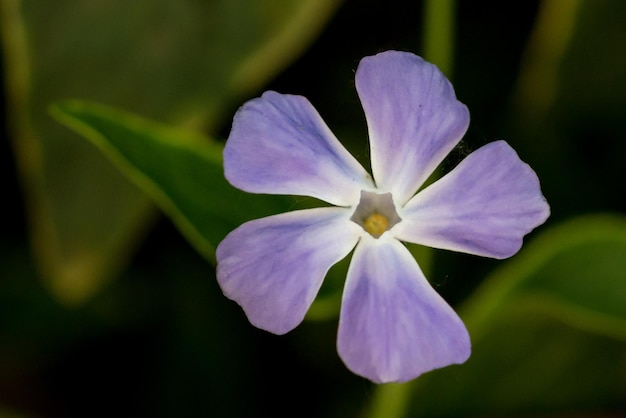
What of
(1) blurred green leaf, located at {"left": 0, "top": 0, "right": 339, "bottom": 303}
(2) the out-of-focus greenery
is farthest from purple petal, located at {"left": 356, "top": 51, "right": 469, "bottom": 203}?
(1) blurred green leaf, located at {"left": 0, "top": 0, "right": 339, "bottom": 303}

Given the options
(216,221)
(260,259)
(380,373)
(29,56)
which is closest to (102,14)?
(29,56)

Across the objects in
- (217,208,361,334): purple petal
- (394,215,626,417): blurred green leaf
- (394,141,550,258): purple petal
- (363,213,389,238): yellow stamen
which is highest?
(217,208,361,334): purple petal

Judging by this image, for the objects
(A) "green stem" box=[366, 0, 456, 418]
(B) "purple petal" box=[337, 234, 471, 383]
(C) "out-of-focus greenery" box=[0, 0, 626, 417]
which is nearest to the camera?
(B) "purple petal" box=[337, 234, 471, 383]

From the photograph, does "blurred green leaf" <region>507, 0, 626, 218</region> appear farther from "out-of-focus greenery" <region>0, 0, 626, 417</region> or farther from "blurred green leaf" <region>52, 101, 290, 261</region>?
"blurred green leaf" <region>52, 101, 290, 261</region>

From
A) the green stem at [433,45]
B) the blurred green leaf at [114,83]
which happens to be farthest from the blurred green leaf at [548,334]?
the blurred green leaf at [114,83]

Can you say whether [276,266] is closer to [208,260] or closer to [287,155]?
[287,155]

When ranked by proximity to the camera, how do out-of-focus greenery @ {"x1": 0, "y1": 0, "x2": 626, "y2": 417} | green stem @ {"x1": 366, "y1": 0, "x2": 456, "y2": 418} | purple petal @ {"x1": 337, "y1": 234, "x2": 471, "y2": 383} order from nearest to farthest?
purple petal @ {"x1": 337, "y1": 234, "x2": 471, "y2": 383}
green stem @ {"x1": 366, "y1": 0, "x2": 456, "y2": 418}
out-of-focus greenery @ {"x1": 0, "y1": 0, "x2": 626, "y2": 417}
